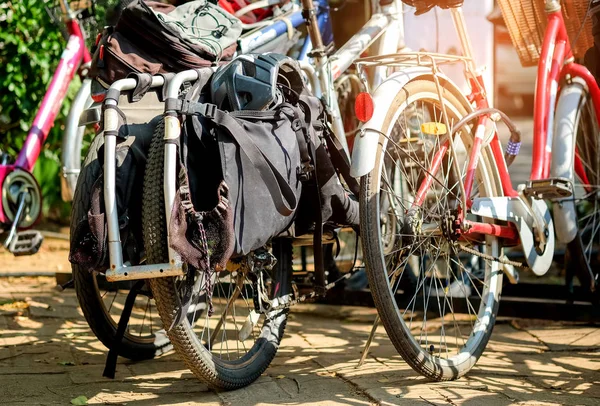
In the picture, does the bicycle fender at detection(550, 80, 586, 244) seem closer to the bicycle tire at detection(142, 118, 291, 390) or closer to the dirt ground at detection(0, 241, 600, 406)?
the dirt ground at detection(0, 241, 600, 406)

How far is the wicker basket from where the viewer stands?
399 cm

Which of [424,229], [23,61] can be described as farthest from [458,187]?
[23,61]

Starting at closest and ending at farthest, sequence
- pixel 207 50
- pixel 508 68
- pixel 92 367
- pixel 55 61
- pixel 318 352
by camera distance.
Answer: pixel 207 50 → pixel 92 367 → pixel 318 352 → pixel 55 61 → pixel 508 68

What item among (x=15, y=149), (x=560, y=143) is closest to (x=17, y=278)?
(x=15, y=149)

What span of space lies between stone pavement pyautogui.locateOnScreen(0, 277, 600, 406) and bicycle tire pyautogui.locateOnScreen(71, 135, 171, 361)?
6cm

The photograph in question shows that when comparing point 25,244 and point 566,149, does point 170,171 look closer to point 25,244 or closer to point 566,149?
point 566,149

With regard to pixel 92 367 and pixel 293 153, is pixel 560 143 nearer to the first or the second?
pixel 293 153

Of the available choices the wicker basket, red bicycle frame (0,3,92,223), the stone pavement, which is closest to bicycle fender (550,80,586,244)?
the wicker basket

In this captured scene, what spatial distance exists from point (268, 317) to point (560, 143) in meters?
1.41

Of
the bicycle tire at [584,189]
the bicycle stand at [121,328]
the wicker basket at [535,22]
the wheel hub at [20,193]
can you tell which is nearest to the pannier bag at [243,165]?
the bicycle stand at [121,328]

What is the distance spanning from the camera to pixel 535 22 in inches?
162

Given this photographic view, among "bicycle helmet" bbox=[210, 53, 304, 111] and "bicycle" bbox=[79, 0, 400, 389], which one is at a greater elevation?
"bicycle helmet" bbox=[210, 53, 304, 111]

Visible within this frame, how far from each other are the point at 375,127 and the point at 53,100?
2305mm

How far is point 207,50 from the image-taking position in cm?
325
